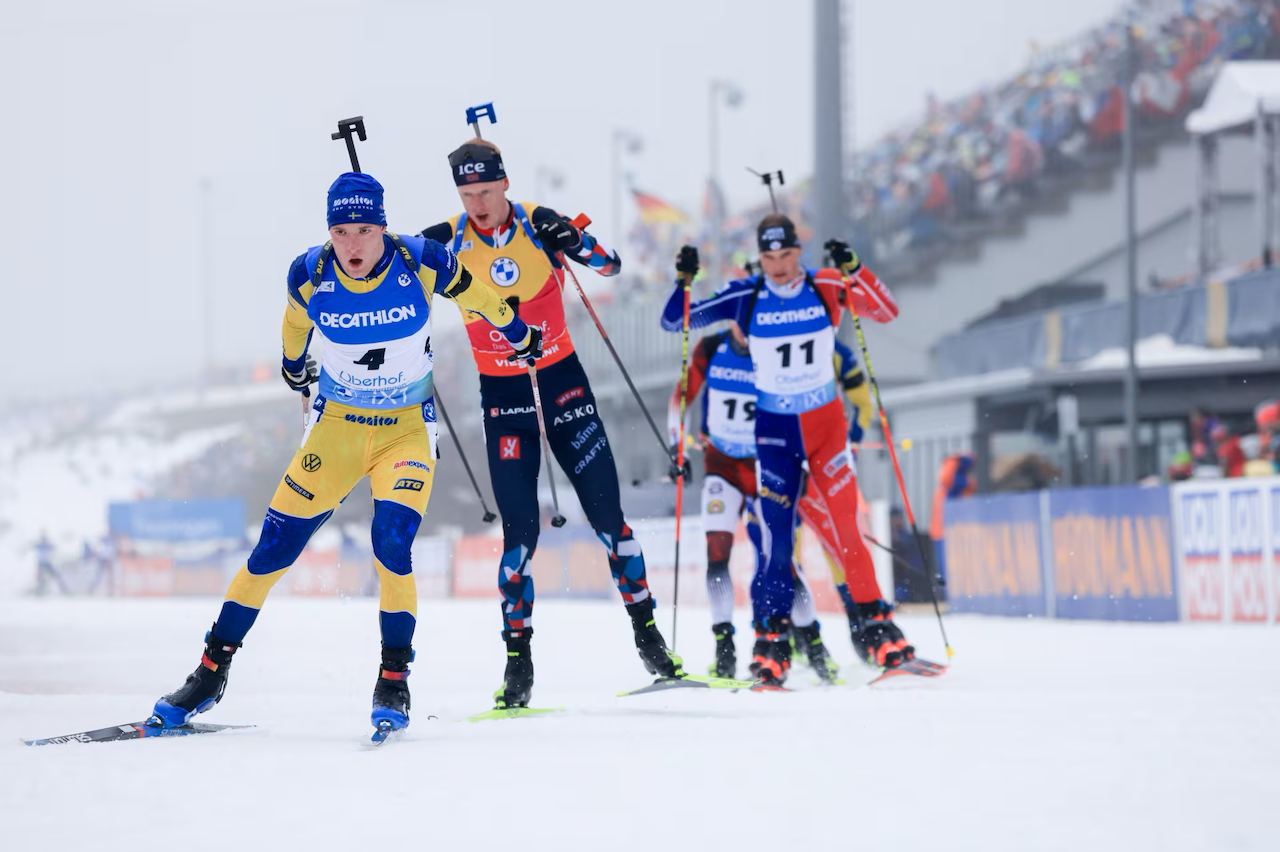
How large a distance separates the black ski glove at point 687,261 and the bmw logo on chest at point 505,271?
1.16 metres

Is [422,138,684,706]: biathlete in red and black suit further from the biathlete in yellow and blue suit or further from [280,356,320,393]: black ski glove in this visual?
the biathlete in yellow and blue suit

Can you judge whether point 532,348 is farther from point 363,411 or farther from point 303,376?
point 303,376

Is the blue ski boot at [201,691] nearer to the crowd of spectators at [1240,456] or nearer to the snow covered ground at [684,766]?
the snow covered ground at [684,766]

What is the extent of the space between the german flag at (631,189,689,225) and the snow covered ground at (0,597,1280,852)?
2574 cm

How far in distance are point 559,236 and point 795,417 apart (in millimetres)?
1937

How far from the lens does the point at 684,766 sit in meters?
5.33

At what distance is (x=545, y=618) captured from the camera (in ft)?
56.5

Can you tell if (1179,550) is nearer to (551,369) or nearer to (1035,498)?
(1035,498)

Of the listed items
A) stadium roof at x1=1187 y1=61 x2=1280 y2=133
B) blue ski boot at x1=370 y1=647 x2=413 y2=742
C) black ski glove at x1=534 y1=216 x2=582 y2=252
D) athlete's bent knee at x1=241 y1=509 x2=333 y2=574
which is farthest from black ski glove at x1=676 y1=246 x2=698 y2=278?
stadium roof at x1=1187 y1=61 x2=1280 y2=133

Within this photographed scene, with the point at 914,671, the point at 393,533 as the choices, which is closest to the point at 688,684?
the point at 914,671

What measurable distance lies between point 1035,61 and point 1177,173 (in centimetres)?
427

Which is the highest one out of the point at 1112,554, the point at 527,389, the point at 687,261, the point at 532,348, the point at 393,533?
the point at 687,261

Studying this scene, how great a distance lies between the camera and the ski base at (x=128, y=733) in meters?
6.20

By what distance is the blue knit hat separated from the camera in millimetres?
6504
